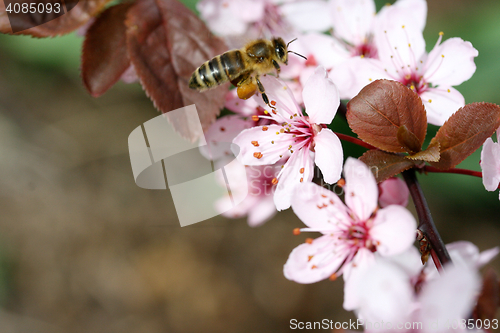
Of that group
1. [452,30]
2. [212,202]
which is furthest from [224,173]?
[452,30]

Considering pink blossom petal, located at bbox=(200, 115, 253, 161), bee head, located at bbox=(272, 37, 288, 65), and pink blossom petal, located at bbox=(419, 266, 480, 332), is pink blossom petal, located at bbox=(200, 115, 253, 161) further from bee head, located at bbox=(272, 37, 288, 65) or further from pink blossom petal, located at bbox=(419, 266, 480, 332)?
pink blossom petal, located at bbox=(419, 266, 480, 332)

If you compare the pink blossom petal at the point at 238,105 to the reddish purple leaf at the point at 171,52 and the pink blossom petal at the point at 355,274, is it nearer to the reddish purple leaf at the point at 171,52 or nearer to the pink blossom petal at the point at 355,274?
the reddish purple leaf at the point at 171,52

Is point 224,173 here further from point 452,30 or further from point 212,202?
point 452,30

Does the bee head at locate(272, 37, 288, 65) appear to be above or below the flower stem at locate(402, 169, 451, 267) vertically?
above

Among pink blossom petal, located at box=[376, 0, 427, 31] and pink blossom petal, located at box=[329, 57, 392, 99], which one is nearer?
pink blossom petal, located at box=[329, 57, 392, 99]

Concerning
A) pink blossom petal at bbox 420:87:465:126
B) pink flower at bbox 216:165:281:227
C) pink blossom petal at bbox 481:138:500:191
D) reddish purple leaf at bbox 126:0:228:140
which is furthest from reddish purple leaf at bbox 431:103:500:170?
pink flower at bbox 216:165:281:227

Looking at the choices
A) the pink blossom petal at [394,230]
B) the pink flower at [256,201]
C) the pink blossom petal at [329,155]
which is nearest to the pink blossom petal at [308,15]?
the pink flower at [256,201]
